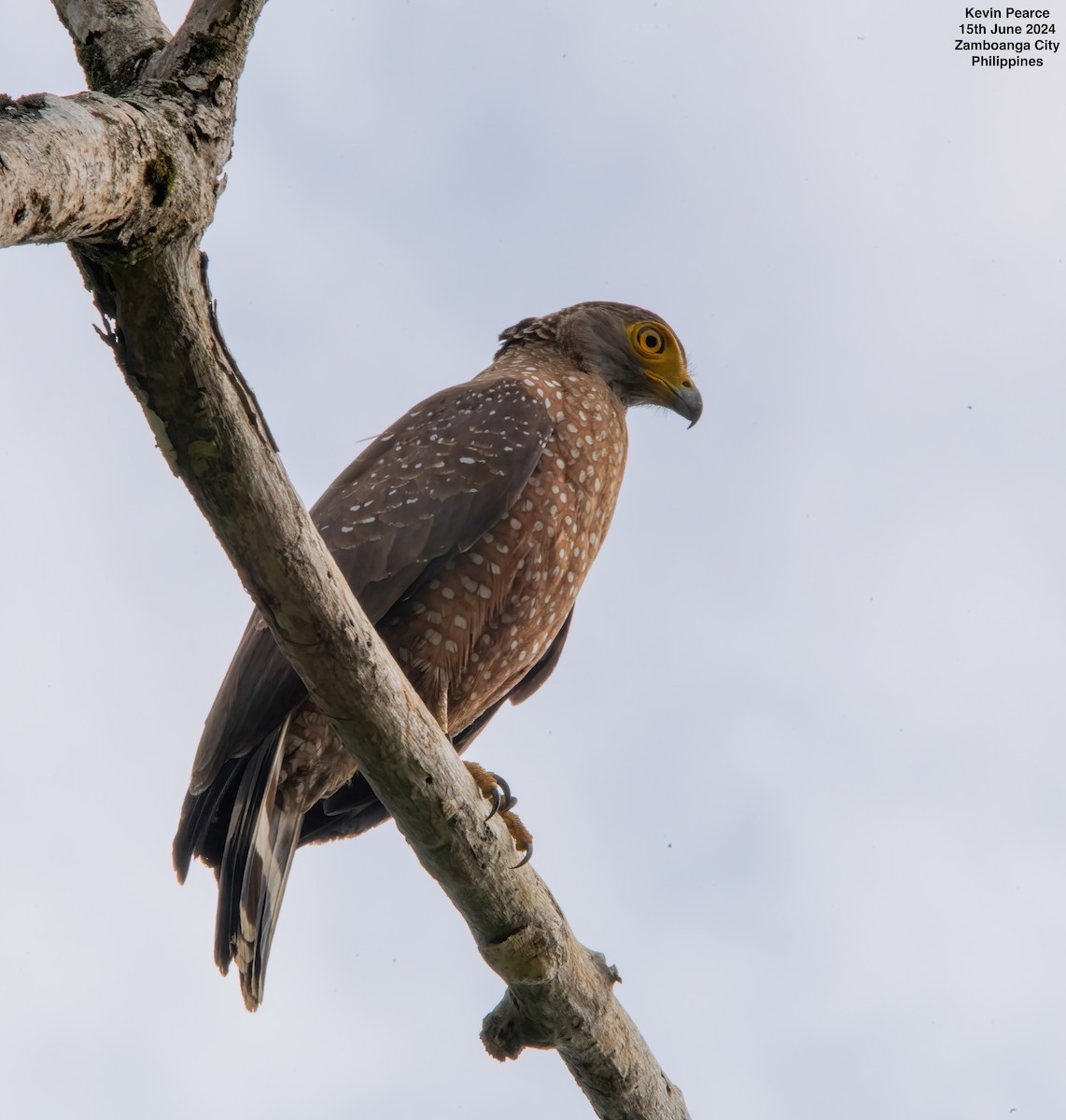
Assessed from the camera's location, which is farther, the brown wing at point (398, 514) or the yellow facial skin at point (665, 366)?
the yellow facial skin at point (665, 366)

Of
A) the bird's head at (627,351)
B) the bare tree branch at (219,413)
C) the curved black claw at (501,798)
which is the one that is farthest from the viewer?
the bird's head at (627,351)

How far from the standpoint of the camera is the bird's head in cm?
694

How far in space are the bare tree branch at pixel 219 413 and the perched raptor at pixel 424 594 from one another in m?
0.53

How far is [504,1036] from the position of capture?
203 inches

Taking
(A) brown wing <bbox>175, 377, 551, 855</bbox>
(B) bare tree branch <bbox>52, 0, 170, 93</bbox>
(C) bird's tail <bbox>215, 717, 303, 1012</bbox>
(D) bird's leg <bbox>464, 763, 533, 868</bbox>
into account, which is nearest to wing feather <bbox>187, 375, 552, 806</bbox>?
(A) brown wing <bbox>175, 377, 551, 855</bbox>

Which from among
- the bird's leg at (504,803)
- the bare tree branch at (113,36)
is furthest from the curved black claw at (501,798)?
the bare tree branch at (113,36)

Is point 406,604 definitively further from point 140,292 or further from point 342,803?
point 140,292

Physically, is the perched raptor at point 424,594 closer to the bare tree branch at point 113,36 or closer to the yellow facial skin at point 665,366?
the yellow facial skin at point 665,366

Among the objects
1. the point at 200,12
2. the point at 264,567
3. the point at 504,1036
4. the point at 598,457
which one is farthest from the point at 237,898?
the point at 200,12

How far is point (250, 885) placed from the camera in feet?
16.7

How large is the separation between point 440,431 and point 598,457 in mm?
744

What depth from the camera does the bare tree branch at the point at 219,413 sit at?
2.74 metres

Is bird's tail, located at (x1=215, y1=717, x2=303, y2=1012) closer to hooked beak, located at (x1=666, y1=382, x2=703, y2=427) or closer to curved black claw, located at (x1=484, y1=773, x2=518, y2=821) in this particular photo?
curved black claw, located at (x1=484, y1=773, x2=518, y2=821)

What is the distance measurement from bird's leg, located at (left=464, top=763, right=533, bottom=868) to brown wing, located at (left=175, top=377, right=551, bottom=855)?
0.78 metres
